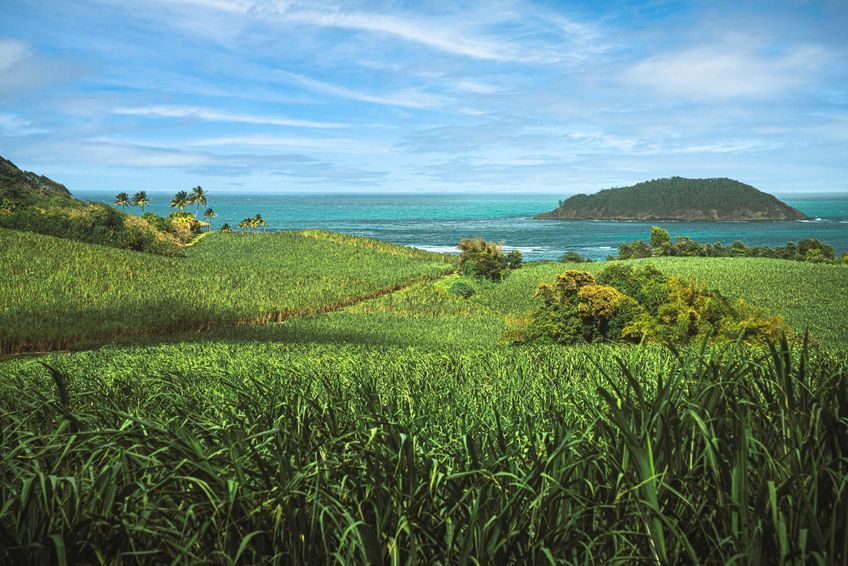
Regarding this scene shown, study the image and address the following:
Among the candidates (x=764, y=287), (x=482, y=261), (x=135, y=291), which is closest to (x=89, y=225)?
(x=135, y=291)

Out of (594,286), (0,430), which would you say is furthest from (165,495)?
(594,286)

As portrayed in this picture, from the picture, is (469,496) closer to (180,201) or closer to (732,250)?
(732,250)

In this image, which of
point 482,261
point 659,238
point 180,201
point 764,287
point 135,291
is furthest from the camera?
point 180,201

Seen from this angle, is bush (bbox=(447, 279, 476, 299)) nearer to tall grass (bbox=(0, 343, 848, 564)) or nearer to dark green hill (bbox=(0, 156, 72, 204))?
tall grass (bbox=(0, 343, 848, 564))

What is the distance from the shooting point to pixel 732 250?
249 feet

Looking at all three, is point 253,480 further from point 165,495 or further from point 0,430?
point 0,430

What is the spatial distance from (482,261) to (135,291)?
96.6 ft

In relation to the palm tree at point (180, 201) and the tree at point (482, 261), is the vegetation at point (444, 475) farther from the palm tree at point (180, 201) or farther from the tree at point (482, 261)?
the palm tree at point (180, 201)

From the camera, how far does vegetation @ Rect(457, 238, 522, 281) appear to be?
5294cm

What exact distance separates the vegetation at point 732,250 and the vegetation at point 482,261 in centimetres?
3170

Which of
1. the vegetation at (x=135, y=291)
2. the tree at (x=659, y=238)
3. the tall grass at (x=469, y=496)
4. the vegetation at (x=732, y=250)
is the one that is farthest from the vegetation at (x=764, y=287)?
the tall grass at (x=469, y=496)

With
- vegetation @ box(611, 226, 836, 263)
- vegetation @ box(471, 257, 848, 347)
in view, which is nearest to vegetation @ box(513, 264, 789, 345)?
vegetation @ box(471, 257, 848, 347)

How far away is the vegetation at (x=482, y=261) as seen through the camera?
174ft

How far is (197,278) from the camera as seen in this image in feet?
133
